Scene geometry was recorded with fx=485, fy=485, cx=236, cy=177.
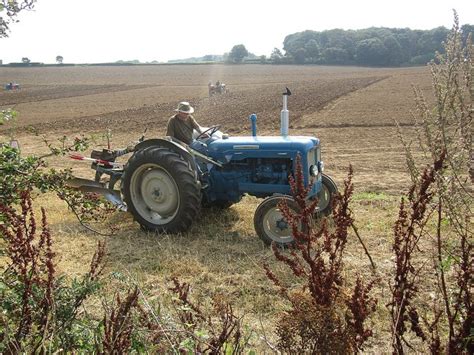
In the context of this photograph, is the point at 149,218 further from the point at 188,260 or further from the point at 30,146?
the point at 30,146

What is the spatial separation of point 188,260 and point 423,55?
78.5 meters

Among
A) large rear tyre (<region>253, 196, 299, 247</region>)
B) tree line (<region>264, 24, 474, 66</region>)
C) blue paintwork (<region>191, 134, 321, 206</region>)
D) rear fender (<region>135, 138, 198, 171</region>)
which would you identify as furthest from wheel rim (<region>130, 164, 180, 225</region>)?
tree line (<region>264, 24, 474, 66</region>)

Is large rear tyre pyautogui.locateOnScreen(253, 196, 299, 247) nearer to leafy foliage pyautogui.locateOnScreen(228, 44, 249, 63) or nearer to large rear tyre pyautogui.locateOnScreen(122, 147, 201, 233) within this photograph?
large rear tyre pyautogui.locateOnScreen(122, 147, 201, 233)

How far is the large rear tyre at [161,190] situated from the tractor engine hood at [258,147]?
514mm

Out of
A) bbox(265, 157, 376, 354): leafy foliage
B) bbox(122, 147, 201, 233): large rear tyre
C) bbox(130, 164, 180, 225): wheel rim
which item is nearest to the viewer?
bbox(265, 157, 376, 354): leafy foliage

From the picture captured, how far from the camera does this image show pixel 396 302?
1.78 m

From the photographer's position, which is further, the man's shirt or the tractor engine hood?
the man's shirt

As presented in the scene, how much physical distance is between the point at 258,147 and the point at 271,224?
994mm

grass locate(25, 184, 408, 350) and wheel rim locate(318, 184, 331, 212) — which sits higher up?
wheel rim locate(318, 184, 331, 212)

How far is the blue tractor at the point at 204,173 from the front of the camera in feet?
18.8

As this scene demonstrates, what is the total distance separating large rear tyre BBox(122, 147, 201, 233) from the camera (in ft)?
18.7

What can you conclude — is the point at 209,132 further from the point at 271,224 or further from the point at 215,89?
the point at 215,89

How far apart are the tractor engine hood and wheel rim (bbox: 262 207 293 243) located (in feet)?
2.50

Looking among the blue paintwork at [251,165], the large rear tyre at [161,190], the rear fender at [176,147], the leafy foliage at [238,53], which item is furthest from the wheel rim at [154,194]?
the leafy foliage at [238,53]
